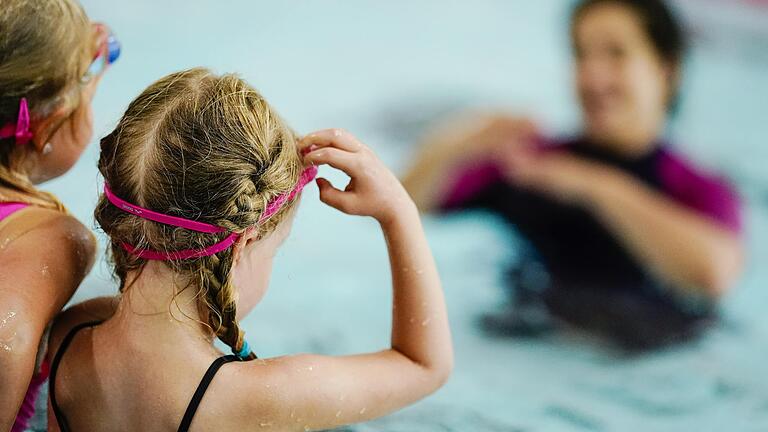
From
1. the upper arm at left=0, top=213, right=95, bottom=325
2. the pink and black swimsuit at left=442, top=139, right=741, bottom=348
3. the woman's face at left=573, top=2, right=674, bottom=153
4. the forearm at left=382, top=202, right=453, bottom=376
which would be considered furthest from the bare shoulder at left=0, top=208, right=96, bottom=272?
the woman's face at left=573, top=2, right=674, bottom=153

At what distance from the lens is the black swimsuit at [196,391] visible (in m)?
0.90

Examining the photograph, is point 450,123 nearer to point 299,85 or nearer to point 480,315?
point 299,85

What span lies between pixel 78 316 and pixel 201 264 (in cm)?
23

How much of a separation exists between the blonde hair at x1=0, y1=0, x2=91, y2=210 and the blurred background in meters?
0.71

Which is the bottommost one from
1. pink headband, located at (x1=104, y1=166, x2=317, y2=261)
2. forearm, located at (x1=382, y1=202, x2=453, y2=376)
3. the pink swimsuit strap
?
the pink swimsuit strap

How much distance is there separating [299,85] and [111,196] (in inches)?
85.0

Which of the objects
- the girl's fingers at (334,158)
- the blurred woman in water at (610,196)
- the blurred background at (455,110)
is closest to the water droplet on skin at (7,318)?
the girl's fingers at (334,158)

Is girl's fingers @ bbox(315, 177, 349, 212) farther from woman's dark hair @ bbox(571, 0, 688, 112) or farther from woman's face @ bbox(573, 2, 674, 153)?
woman's dark hair @ bbox(571, 0, 688, 112)

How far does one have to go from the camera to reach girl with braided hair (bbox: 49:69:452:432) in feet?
2.84

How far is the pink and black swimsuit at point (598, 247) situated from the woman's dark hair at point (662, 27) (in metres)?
0.28

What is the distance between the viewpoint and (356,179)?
38.5 inches

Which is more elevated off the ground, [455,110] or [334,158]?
[455,110]

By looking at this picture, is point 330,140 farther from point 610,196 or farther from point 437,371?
point 610,196

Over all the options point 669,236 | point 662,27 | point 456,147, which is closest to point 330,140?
point 669,236
